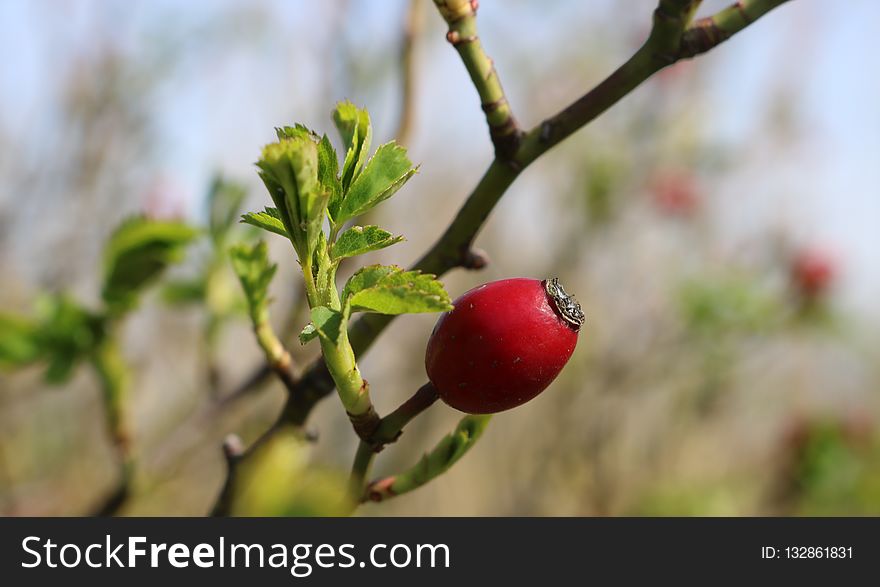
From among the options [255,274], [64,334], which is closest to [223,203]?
[64,334]

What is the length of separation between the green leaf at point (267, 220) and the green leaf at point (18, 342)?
790 millimetres

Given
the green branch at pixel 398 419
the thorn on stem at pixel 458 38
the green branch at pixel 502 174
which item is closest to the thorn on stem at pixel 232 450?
the green branch at pixel 502 174

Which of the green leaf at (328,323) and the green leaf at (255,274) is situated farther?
the green leaf at (255,274)

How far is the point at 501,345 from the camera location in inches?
21.6

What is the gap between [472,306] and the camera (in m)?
0.56

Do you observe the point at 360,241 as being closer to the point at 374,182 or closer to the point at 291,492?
the point at 374,182

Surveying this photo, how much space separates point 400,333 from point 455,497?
115 cm

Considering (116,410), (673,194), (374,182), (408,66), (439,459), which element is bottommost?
(673,194)

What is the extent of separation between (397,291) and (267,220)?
98 mm

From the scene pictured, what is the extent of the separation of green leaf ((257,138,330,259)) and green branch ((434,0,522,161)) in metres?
0.18

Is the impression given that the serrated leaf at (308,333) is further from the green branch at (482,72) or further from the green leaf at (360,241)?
the green branch at (482,72)

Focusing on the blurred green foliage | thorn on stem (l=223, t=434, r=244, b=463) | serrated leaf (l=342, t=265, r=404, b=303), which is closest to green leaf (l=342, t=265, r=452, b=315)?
serrated leaf (l=342, t=265, r=404, b=303)

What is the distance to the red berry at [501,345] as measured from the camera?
1.80ft

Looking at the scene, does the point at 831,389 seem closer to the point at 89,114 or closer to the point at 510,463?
the point at 510,463
